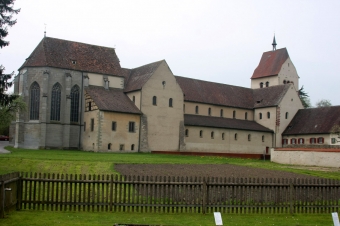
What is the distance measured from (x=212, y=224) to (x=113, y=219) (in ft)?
12.0

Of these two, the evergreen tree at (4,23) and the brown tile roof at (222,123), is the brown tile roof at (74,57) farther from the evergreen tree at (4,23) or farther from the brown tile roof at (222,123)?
the evergreen tree at (4,23)

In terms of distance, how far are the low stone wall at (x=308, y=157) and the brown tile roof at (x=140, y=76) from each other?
20796 millimetres

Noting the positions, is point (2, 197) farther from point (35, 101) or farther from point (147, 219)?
point (35, 101)

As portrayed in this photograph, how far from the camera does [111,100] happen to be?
206 ft

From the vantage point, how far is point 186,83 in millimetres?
75938

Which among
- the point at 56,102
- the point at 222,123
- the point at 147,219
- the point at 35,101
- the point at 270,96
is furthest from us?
the point at 270,96

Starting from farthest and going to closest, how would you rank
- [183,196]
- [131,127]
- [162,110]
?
1. [162,110]
2. [131,127]
3. [183,196]

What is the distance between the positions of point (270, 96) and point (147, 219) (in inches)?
2577

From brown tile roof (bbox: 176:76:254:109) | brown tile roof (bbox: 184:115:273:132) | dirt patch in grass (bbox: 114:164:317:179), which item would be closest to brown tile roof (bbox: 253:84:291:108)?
brown tile roof (bbox: 176:76:254:109)

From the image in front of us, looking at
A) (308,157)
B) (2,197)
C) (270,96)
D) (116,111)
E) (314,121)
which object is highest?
(270,96)

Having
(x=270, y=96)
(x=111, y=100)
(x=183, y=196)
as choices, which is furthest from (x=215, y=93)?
(x=183, y=196)

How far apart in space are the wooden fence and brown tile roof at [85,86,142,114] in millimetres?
41026

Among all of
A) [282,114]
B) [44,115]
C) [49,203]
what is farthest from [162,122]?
[49,203]

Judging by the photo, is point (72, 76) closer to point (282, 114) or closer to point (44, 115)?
point (44, 115)
